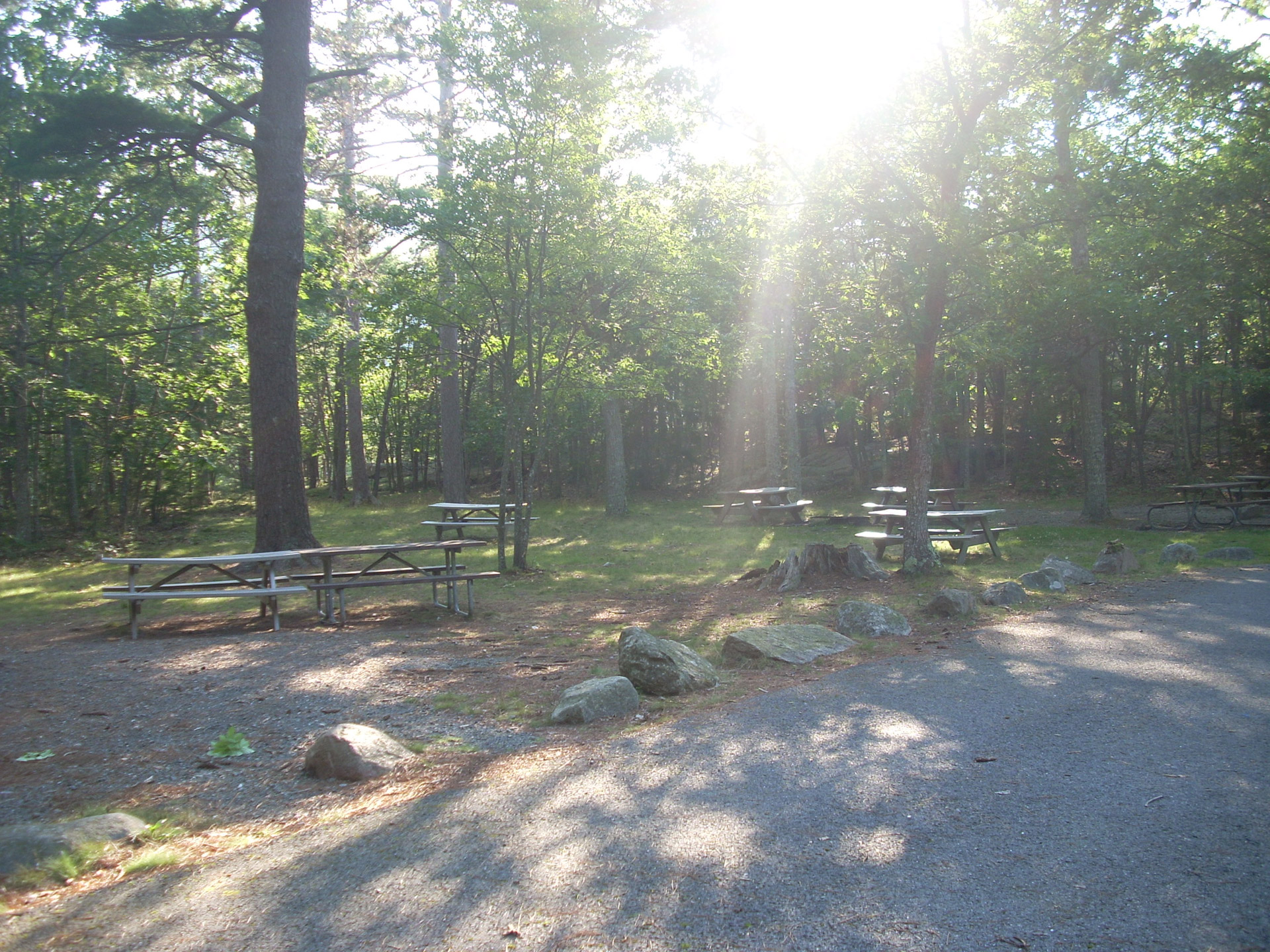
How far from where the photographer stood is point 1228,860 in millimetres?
2768

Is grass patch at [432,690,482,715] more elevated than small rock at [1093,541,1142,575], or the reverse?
small rock at [1093,541,1142,575]

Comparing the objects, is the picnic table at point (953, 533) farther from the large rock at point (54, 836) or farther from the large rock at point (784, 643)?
the large rock at point (54, 836)

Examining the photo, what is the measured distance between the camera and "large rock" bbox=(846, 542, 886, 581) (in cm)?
973

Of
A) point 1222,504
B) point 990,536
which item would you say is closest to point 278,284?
point 990,536

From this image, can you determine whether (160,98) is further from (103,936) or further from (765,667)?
(103,936)

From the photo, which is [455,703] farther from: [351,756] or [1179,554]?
[1179,554]

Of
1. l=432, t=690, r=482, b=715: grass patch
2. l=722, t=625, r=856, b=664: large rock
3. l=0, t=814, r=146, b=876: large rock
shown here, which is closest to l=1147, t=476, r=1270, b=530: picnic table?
l=722, t=625, r=856, b=664: large rock

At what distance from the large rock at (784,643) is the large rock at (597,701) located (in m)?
1.37

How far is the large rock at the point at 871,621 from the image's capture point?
279 inches

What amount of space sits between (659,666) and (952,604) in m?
3.57

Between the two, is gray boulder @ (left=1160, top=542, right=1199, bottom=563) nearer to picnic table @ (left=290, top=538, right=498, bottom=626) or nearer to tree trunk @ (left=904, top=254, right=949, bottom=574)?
tree trunk @ (left=904, top=254, right=949, bottom=574)

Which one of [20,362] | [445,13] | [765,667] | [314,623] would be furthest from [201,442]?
[765,667]

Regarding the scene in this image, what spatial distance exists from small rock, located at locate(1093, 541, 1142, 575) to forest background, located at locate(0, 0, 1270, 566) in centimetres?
233

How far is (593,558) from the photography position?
13133 millimetres
